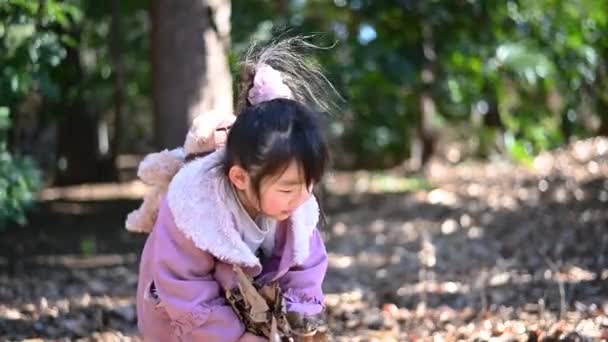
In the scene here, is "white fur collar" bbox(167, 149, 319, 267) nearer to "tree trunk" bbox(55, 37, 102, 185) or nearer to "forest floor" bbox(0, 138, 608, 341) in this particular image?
"forest floor" bbox(0, 138, 608, 341)

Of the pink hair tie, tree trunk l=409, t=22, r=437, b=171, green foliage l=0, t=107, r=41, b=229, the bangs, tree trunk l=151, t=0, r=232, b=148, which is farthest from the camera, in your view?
tree trunk l=409, t=22, r=437, b=171

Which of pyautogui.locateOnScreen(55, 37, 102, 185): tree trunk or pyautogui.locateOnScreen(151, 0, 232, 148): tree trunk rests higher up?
pyautogui.locateOnScreen(151, 0, 232, 148): tree trunk

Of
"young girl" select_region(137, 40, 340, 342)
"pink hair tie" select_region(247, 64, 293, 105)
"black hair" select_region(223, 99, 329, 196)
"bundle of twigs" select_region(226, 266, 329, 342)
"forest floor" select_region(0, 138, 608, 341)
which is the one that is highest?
"pink hair tie" select_region(247, 64, 293, 105)

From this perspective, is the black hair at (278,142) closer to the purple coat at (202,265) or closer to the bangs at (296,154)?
the bangs at (296,154)

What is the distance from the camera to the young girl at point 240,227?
2389 millimetres

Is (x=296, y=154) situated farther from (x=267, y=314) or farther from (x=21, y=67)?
(x=21, y=67)

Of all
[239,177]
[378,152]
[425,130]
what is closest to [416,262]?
[239,177]

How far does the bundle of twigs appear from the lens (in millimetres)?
2484

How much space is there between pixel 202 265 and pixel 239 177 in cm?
25

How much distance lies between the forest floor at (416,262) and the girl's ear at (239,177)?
139 centimetres

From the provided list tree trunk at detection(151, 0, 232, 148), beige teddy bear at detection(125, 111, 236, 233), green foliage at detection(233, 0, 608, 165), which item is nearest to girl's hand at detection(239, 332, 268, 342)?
beige teddy bear at detection(125, 111, 236, 233)

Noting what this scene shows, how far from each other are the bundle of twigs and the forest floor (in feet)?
3.74

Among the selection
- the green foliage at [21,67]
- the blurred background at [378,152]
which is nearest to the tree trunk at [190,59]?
the blurred background at [378,152]

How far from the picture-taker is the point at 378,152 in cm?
1035
